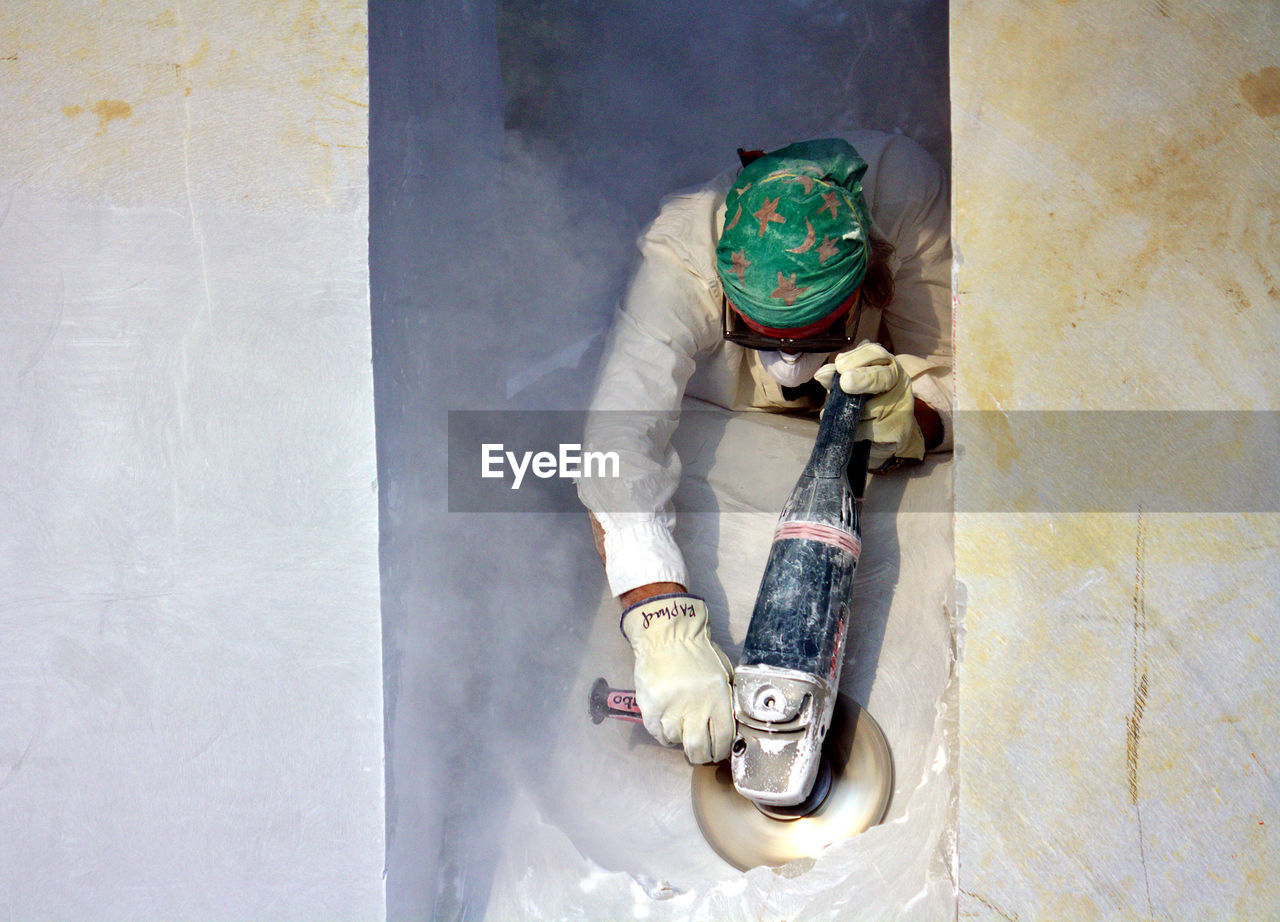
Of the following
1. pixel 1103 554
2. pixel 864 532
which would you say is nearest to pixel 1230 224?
pixel 1103 554

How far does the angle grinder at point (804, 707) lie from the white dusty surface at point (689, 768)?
62mm

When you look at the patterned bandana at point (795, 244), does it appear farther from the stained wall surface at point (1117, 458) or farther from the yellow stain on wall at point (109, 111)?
the yellow stain on wall at point (109, 111)

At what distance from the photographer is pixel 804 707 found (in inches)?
65.6

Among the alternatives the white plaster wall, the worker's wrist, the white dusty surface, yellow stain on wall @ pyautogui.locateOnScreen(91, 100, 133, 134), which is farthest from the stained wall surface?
yellow stain on wall @ pyautogui.locateOnScreen(91, 100, 133, 134)

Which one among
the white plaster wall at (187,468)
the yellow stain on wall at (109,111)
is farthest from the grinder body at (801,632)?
the yellow stain on wall at (109,111)

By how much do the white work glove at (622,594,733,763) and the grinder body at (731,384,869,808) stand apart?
0.30 feet

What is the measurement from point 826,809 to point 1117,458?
820 millimetres

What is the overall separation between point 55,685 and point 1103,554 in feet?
5.01

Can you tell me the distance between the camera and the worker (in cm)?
180

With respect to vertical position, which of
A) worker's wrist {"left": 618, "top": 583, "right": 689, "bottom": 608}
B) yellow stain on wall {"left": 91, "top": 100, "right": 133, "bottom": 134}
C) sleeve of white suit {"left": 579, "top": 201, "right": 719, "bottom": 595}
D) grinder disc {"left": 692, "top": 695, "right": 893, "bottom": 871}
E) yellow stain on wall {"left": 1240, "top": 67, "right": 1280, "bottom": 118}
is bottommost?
grinder disc {"left": 692, "top": 695, "right": 893, "bottom": 871}

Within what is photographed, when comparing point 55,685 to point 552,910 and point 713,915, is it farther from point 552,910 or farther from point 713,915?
point 713,915

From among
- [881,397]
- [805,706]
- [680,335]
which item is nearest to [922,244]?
[881,397]

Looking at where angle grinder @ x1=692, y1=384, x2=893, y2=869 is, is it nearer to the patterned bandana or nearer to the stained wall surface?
the patterned bandana

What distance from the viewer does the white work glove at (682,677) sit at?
1805 mm
